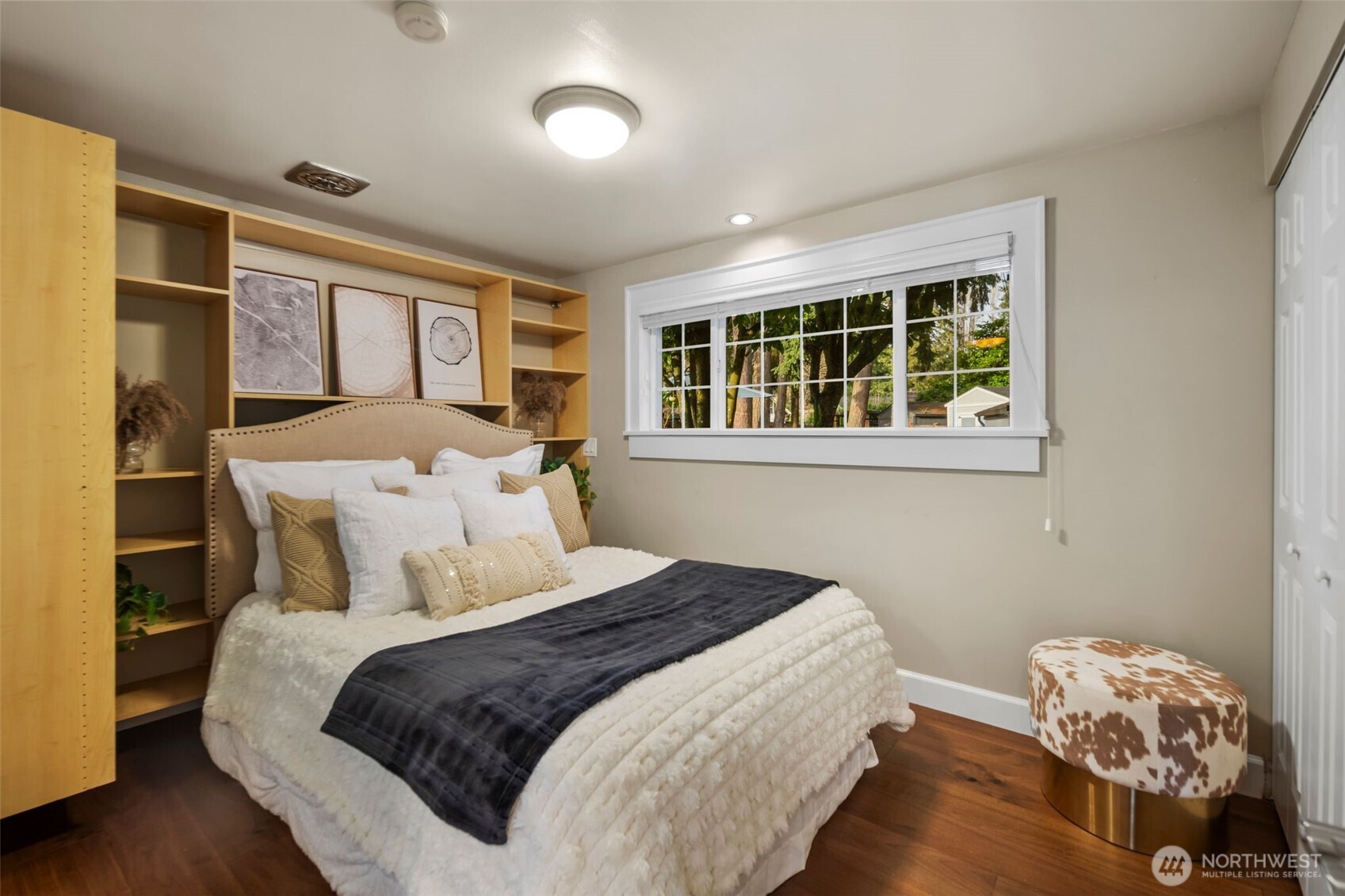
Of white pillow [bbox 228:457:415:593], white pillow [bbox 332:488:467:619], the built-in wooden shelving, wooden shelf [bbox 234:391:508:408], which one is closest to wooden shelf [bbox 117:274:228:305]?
the built-in wooden shelving

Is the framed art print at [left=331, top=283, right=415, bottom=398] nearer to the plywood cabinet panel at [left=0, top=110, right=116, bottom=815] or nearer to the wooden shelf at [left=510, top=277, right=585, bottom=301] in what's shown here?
the wooden shelf at [left=510, top=277, right=585, bottom=301]

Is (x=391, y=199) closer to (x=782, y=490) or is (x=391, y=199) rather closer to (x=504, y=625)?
(x=504, y=625)

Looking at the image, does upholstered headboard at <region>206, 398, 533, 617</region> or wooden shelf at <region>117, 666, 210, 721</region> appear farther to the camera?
upholstered headboard at <region>206, 398, 533, 617</region>

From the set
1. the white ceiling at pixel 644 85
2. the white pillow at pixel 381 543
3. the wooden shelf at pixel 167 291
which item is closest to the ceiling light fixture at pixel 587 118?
the white ceiling at pixel 644 85

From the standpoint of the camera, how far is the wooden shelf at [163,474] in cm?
230

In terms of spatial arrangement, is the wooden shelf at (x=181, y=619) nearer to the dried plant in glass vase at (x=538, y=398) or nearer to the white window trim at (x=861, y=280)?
the dried plant in glass vase at (x=538, y=398)

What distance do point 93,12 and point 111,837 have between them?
2.41 metres

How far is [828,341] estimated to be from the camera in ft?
11.0

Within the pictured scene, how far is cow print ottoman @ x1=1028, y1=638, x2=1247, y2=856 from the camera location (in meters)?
1.80

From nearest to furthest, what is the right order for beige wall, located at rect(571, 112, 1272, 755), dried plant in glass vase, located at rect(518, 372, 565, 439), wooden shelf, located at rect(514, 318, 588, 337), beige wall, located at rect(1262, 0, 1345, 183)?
beige wall, located at rect(1262, 0, 1345, 183), beige wall, located at rect(571, 112, 1272, 755), wooden shelf, located at rect(514, 318, 588, 337), dried plant in glass vase, located at rect(518, 372, 565, 439)

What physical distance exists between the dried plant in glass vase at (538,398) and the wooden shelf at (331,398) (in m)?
0.29

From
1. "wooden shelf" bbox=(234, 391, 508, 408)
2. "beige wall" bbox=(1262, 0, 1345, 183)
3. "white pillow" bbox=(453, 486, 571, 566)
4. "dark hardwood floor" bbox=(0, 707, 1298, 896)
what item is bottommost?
"dark hardwood floor" bbox=(0, 707, 1298, 896)

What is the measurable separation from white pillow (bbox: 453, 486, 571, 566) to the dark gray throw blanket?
19.7 inches

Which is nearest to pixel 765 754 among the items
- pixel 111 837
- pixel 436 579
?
pixel 436 579
